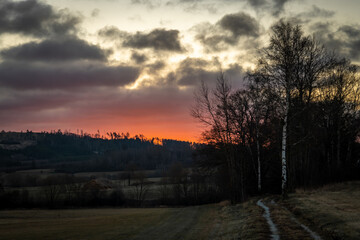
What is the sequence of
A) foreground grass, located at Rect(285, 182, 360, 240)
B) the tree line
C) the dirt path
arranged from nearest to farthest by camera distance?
foreground grass, located at Rect(285, 182, 360, 240) → the dirt path → the tree line

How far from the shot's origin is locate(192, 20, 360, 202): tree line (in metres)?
25.4

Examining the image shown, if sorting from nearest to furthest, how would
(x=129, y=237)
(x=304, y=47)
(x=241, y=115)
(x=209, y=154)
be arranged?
(x=129, y=237) < (x=304, y=47) < (x=241, y=115) < (x=209, y=154)

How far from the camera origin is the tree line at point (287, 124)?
2539 cm

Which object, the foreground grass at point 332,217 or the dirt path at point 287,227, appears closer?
the foreground grass at point 332,217

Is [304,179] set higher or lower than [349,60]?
lower

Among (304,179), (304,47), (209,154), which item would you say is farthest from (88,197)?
(304,47)

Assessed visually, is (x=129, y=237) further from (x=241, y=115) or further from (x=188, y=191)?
(x=188, y=191)

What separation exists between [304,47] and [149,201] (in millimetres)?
74881

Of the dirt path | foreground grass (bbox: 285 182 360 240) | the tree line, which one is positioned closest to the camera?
foreground grass (bbox: 285 182 360 240)

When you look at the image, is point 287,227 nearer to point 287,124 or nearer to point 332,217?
point 332,217

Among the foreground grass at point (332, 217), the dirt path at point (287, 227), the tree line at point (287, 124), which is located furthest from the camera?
the tree line at point (287, 124)

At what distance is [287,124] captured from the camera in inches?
1048

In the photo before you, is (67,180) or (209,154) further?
(67,180)

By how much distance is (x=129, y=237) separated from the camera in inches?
866
